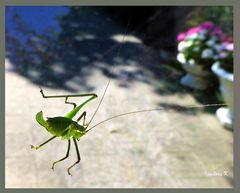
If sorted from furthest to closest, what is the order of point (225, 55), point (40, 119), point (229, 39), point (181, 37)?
point (181, 37)
point (229, 39)
point (225, 55)
point (40, 119)

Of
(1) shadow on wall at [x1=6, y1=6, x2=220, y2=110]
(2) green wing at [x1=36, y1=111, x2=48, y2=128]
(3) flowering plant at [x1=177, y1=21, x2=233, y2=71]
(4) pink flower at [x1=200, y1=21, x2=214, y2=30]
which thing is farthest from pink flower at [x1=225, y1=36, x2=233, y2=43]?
(2) green wing at [x1=36, y1=111, x2=48, y2=128]

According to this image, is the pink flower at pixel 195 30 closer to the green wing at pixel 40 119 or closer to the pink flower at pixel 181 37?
the pink flower at pixel 181 37

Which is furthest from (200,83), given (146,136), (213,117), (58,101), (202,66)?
(58,101)

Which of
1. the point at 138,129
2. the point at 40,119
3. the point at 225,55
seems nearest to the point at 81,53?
the point at 138,129

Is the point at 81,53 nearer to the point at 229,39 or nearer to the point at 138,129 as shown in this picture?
the point at 138,129

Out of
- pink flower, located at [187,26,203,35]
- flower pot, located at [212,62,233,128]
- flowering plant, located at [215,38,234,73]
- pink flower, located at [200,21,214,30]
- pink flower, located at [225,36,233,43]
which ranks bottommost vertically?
flower pot, located at [212,62,233,128]

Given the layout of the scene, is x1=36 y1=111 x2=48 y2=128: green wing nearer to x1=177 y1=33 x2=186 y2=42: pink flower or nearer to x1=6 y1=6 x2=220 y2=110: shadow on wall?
x1=6 y1=6 x2=220 y2=110: shadow on wall
